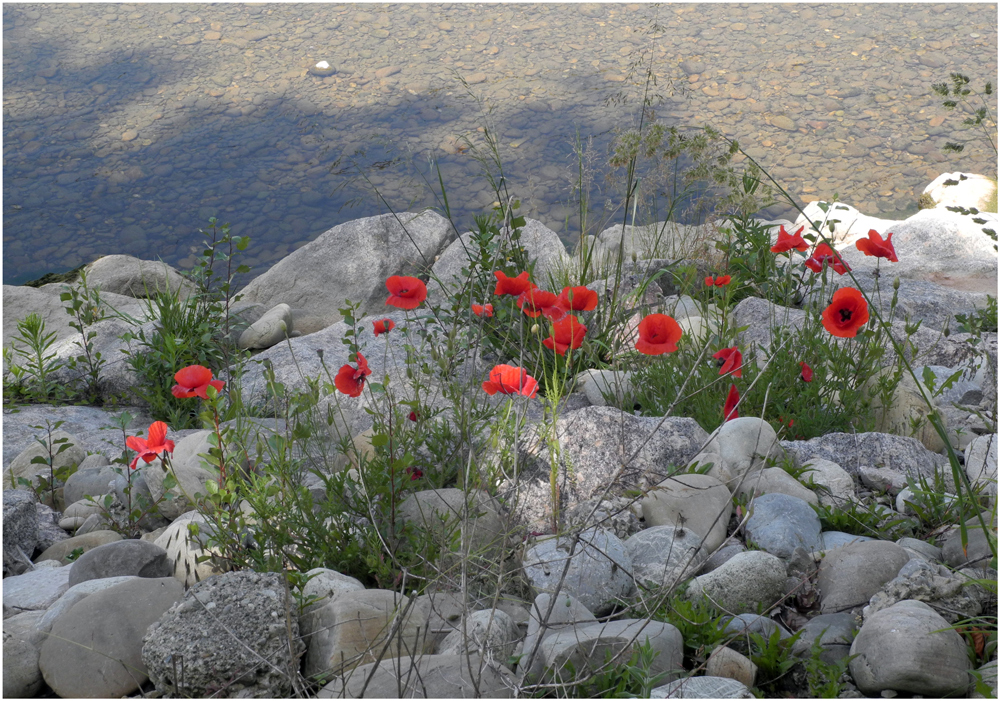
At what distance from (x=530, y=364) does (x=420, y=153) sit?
13.1 feet

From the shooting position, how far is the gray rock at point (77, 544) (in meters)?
2.46

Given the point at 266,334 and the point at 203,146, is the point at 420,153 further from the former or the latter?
the point at 266,334

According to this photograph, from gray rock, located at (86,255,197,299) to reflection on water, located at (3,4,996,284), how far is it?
1.62 ft

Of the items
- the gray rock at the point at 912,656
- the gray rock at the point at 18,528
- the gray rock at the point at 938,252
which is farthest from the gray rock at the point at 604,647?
the gray rock at the point at 938,252

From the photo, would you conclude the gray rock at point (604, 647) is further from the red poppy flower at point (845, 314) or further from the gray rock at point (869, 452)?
the gray rock at point (869, 452)

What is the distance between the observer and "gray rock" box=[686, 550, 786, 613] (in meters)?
1.80

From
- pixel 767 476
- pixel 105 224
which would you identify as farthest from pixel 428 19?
pixel 767 476

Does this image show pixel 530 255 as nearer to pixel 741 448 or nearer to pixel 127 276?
pixel 741 448

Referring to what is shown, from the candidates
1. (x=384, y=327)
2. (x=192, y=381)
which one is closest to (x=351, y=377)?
(x=384, y=327)

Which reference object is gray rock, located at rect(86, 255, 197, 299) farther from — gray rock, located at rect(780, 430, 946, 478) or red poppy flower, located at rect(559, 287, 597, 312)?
gray rock, located at rect(780, 430, 946, 478)

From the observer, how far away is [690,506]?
2229mm

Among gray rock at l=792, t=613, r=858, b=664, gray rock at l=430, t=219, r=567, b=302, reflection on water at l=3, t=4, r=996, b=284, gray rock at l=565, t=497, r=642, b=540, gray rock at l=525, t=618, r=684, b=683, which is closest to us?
gray rock at l=525, t=618, r=684, b=683

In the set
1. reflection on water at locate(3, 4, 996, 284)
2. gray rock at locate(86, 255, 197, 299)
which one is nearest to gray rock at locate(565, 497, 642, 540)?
reflection on water at locate(3, 4, 996, 284)

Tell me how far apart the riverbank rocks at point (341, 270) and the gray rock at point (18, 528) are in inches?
104
